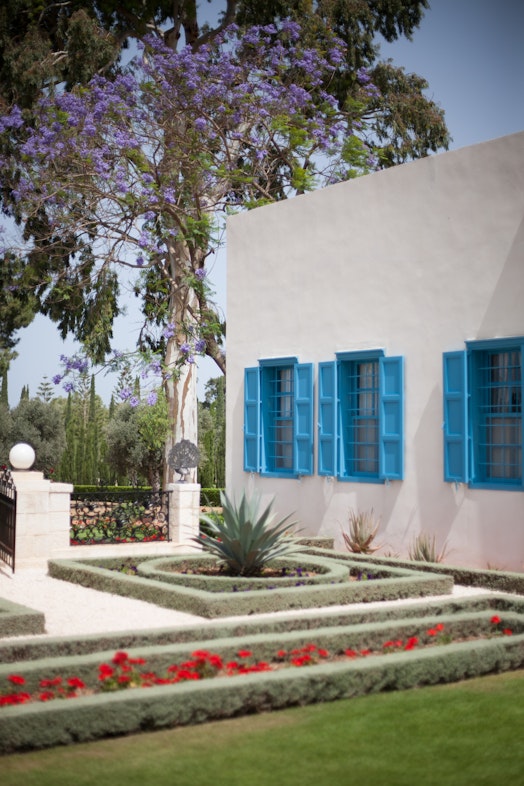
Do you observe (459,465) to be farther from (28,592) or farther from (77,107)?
(77,107)

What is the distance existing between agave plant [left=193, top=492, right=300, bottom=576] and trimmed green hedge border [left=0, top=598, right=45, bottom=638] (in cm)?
270

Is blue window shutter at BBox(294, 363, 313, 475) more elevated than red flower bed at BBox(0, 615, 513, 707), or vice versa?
blue window shutter at BBox(294, 363, 313, 475)

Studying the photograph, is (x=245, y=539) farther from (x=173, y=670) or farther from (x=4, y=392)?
(x=4, y=392)

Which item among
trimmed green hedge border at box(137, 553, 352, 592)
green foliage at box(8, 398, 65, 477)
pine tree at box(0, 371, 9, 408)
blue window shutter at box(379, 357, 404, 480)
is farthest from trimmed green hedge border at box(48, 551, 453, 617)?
pine tree at box(0, 371, 9, 408)

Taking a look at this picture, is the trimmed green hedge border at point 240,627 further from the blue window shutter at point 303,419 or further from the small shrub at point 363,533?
the blue window shutter at point 303,419

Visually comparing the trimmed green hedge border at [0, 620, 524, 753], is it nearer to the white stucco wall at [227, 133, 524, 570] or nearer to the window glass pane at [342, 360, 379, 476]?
the white stucco wall at [227, 133, 524, 570]

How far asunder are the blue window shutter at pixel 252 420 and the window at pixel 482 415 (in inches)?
150

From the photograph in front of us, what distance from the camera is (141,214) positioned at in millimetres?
22609

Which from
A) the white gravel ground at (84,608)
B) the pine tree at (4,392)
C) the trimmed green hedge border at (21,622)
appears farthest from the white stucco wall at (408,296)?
the pine tree at (4,392)

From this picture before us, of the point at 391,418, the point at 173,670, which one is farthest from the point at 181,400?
the point at 173,670

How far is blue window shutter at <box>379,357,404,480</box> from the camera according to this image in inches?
524

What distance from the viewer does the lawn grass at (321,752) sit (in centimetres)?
523

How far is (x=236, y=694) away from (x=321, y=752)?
87cm

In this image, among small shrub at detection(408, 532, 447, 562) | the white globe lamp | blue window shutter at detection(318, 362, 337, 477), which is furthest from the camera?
the white globe lamp
